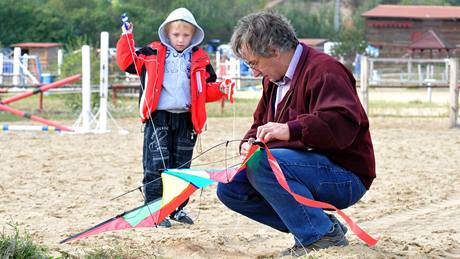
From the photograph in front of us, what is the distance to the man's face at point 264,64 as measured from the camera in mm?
4387

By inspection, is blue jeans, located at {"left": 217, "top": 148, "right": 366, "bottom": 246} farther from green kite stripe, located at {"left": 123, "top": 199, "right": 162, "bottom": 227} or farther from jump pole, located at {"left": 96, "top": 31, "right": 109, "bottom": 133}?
jump pole, located at {"left": 96, "top": 31, "right": 109, "bottom": 133}

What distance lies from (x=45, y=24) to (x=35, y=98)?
2762 cm

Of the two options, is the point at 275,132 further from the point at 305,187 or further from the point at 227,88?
the point at 227,88

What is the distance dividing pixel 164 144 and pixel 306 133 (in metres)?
1.97

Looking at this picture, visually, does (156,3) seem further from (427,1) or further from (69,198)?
(69,198)

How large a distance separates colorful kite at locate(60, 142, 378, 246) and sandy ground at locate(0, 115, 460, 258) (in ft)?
0.71

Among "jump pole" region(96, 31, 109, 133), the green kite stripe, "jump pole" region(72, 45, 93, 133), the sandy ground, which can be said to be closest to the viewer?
the green kite stripe

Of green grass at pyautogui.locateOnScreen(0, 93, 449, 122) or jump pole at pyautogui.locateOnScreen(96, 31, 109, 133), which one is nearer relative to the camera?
jump pole at pyautogui.locateOnScreen(96, 31, 109, 133)

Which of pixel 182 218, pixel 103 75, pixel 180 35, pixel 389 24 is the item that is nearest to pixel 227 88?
pixel 180 35

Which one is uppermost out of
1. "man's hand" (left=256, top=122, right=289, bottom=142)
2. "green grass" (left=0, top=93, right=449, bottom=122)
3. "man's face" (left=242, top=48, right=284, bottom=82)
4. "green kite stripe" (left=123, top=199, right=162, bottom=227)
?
"man's face" (left=242, top=48, right=284, bottom=82)

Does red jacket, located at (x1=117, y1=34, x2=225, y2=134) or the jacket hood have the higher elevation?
the jacket hood

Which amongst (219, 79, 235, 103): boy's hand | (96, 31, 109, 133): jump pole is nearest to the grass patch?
(219, 79, 235, 103): boy's hand

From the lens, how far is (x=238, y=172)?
462 cm

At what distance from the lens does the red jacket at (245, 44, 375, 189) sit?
165 inches
